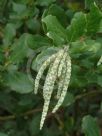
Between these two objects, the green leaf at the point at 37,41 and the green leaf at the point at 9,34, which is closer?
the green leaf at the point at 37,41

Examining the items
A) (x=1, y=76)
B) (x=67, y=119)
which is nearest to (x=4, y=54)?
(x=1, y=76)

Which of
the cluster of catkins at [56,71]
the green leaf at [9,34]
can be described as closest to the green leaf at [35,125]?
the green leaf at [9,34]

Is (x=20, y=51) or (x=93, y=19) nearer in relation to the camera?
(x=93, y=19)

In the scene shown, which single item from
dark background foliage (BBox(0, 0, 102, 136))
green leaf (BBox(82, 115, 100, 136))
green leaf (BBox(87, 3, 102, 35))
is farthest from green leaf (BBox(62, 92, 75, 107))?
green leaf (BBox(87, 3, 102, 35))

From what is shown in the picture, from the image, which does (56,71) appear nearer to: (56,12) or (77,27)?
(77,27)

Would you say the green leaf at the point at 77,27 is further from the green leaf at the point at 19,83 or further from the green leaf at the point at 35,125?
the green leaf at the point at 35,125

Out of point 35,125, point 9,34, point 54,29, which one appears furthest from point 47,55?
point 35,125

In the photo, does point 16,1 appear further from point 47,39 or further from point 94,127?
point 94,127
